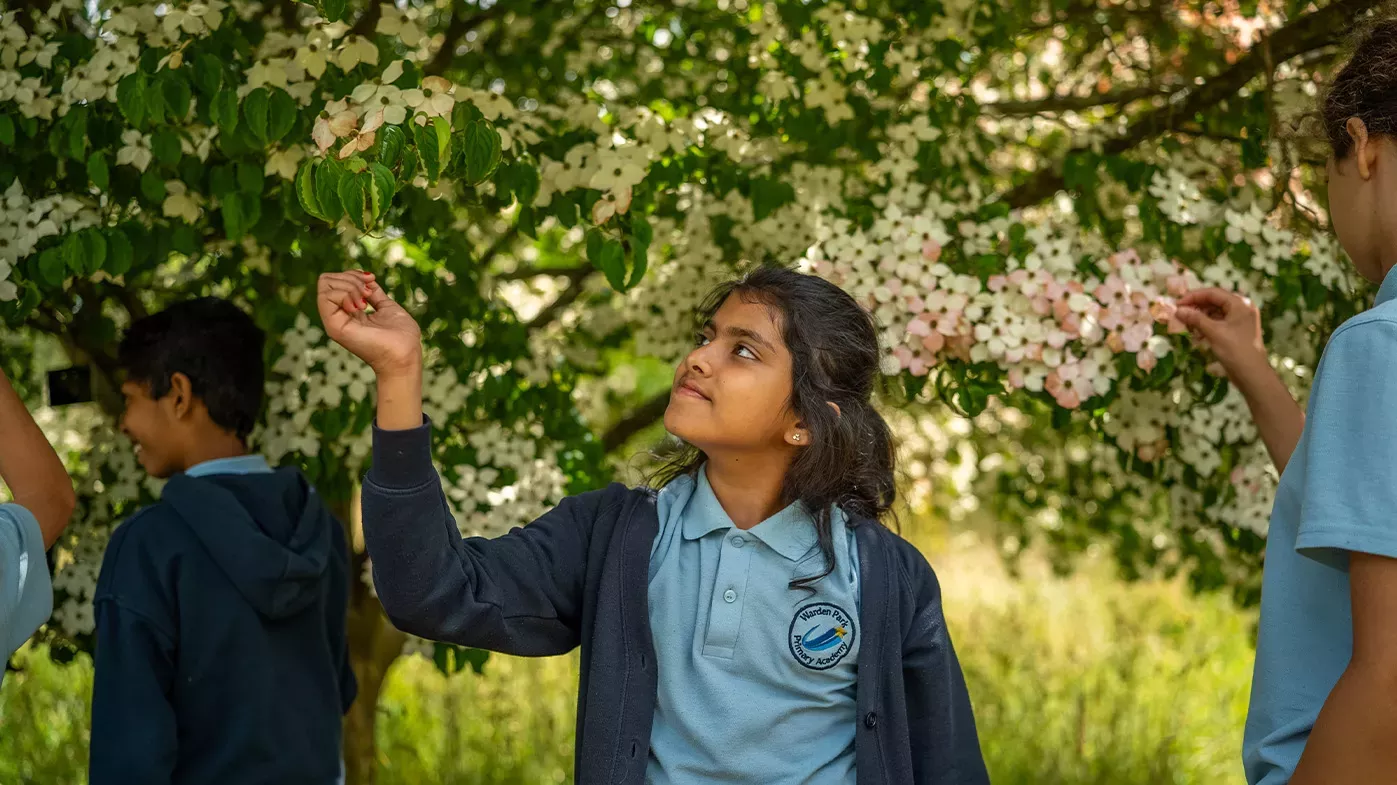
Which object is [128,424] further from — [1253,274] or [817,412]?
[1253,274]

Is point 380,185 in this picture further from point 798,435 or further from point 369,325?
point 798,435

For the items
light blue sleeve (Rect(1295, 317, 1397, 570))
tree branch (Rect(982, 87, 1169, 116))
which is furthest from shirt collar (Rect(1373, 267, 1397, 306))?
tree branch (Rect(982, 87, 1169, 116))

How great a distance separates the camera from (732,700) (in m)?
1.76

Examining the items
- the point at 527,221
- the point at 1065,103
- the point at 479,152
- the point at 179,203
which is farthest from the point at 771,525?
the point at 1065,103

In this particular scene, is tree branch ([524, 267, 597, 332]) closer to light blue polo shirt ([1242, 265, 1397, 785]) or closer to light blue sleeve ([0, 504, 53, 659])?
light blue sleeve ([0, 504, 53, 659])

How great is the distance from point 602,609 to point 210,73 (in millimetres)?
1256

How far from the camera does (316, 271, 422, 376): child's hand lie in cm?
158

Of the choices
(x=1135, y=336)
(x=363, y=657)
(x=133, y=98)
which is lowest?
(x=363, y=657)

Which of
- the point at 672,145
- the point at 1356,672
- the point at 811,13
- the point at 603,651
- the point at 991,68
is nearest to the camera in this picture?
the point at 1356,672

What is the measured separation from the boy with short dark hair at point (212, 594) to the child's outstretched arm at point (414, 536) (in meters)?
0.87

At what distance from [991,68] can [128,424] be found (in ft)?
10.00

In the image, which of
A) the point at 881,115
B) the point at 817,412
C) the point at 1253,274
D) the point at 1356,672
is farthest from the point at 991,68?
the point at 1356,672

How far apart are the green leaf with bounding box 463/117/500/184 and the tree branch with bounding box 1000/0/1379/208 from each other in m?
1.94

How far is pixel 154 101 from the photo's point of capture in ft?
7.18
